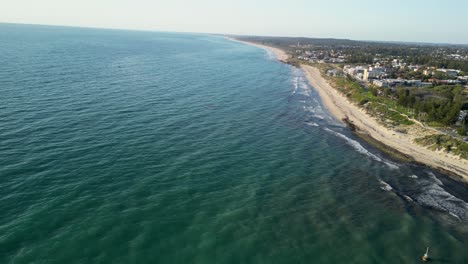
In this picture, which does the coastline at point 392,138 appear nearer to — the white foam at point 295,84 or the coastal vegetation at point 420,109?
the coastal vegetation at point 420,109

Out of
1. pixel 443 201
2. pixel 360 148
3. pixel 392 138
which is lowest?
pixel 443 201

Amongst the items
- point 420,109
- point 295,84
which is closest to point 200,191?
point 420,109

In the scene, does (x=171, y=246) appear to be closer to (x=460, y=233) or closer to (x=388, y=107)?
(x=460, y=233)

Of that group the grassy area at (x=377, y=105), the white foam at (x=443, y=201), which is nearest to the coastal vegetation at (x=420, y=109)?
the grassy area at (x=377, y=105)

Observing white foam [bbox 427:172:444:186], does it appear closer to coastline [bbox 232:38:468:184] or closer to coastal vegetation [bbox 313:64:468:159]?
coastline [bbox 232:38:468:184]

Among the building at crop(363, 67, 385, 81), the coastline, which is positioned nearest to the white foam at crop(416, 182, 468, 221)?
the coastline

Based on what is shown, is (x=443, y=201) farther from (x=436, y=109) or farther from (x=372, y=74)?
(x=372, y=74)

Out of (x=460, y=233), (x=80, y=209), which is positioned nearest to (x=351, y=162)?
(x=460, y=233)

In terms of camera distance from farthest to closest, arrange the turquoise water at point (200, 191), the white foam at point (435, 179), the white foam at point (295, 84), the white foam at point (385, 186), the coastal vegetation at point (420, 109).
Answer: the white foam at point (295, 84) → the coastal vegetation at point (420, 109) → the white foam at point (435, 179) → the white foam at point (385, 186) → the turquoise water at point (200, 191)
